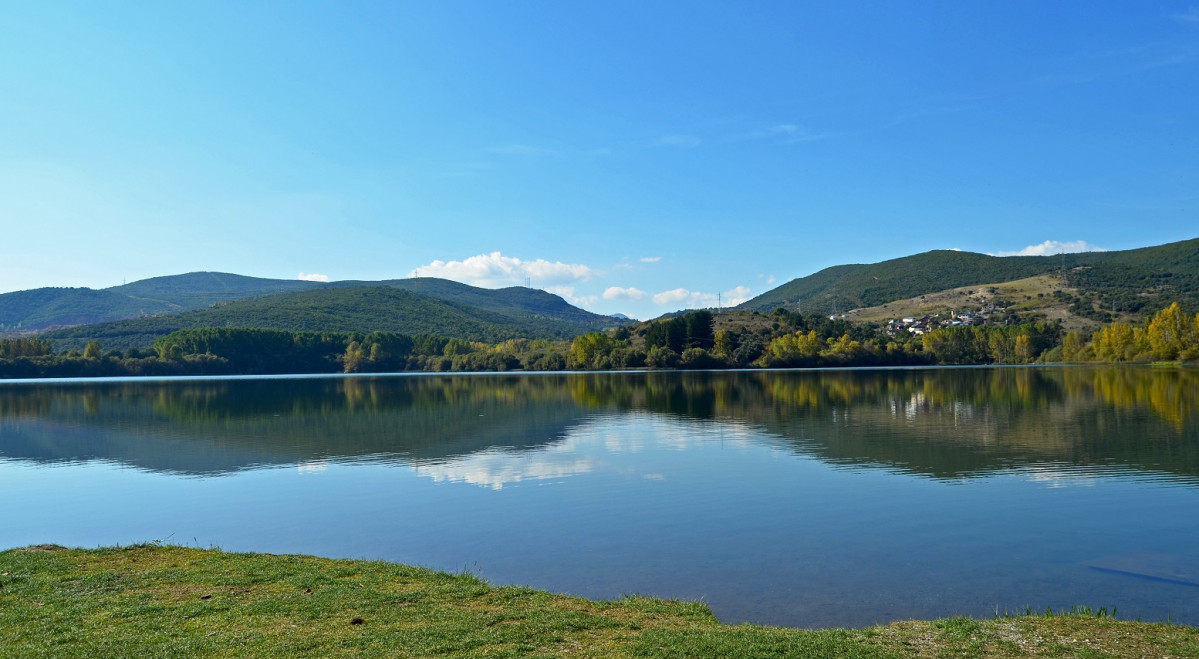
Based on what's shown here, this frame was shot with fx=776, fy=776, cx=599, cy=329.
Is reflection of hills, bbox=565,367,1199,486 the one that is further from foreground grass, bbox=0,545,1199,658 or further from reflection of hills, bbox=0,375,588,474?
foreground grass, bbox=0,545,1199,658

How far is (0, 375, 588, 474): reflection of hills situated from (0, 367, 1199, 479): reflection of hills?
147 millimetres

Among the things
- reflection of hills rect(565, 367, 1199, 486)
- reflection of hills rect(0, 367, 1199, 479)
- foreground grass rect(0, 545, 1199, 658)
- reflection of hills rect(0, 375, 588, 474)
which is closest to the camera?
foreground grass rect(0, 545, 1199, 658)

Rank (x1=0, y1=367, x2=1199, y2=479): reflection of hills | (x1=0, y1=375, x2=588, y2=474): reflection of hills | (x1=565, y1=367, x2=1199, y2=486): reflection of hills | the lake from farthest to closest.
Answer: (x1=0, y1=375, x2=588, y2=474): reflection of hills
(x1=0, y1=367, x2=1199, y2=479): reflection of hills
(x1=565, y1=367, x2=1199, y2=486): reflection of hills
the lake

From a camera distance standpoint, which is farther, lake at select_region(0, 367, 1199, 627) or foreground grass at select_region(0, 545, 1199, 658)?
lake at select_region(0, 367, 1199, 627)

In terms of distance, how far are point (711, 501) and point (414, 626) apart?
17.3 metres

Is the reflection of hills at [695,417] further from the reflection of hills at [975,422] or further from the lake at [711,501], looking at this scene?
the lake at [711,501]

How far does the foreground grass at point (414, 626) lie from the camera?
11812 millimetres

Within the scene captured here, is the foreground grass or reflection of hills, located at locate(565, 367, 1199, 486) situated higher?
the foreground grass

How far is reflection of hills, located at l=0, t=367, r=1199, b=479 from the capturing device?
39.5m

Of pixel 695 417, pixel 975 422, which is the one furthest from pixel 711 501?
pixel 695 417

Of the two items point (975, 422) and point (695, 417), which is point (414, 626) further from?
point (695, 417)

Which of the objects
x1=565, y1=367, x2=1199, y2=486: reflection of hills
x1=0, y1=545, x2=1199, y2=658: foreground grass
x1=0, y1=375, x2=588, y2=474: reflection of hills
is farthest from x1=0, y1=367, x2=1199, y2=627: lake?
x1=0, y1=545, x2=1199, y2=658: foreground grass

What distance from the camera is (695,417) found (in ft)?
209

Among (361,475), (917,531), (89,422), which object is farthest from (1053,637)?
(89,422)
